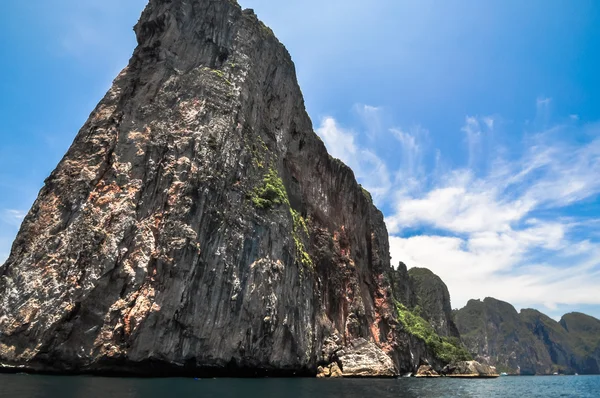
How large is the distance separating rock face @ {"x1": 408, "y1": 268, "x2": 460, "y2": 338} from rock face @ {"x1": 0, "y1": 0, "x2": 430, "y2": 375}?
80585 millimetres

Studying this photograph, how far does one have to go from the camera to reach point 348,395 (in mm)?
28375

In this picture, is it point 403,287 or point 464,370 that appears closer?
point 464,370

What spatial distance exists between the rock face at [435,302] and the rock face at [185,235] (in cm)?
8059

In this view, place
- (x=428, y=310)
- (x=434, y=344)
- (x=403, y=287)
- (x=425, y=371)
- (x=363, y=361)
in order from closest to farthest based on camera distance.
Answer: (x=363, y=361) → (x=425, y=371) → (x=434, y=344) → (x=403, y=287) → (x=428, y=310)

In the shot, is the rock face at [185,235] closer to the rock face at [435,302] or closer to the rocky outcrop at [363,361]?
the rocky outcrop at [363,361]

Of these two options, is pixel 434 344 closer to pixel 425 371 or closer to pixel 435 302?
pixel 425 371

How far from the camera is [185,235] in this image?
3934 centimetres

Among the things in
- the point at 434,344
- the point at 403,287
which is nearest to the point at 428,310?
the point at 403,287

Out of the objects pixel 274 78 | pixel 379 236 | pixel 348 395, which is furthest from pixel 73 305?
pixel 379 236

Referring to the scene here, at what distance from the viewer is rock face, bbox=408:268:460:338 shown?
5335 inches

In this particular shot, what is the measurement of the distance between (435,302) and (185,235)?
414 feet

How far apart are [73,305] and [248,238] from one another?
18255 mm

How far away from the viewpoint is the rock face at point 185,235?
116 ft

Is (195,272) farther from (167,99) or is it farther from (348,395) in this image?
(167,99)
